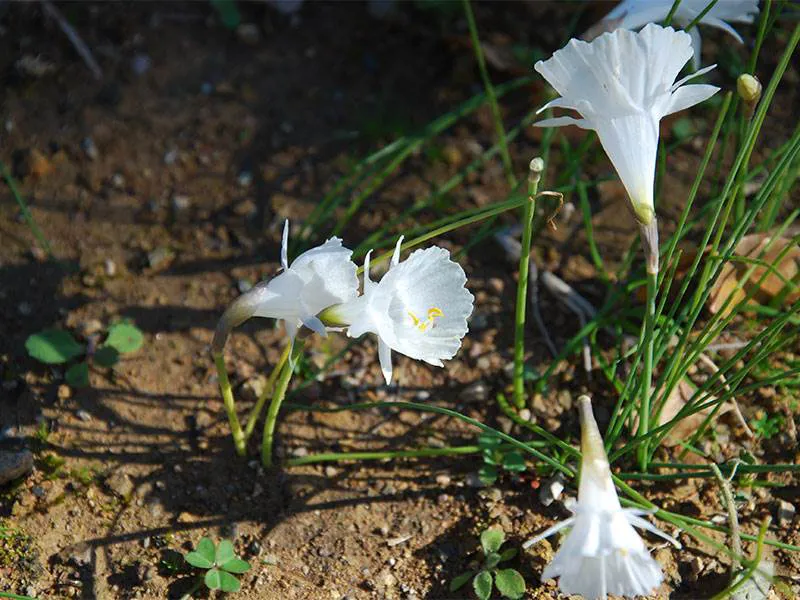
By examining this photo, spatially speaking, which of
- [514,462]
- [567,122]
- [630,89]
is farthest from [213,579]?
[630,89]

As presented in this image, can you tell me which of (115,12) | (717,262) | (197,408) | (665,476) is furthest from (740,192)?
(115,12)

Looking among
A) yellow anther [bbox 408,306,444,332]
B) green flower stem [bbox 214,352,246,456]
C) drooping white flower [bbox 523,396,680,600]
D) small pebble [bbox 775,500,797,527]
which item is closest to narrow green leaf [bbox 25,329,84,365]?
green flower stem [bbox 214,352,246,456]

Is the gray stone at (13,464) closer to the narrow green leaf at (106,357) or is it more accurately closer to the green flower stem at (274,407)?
the narrow green leaf at (106,357)

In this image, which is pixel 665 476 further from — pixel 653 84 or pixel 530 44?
pixel 530 44

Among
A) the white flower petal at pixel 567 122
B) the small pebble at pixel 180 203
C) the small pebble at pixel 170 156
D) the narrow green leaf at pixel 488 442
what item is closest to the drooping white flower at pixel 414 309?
the white flower petal at pixel 567 122

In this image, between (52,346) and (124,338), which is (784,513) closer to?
(124,338)

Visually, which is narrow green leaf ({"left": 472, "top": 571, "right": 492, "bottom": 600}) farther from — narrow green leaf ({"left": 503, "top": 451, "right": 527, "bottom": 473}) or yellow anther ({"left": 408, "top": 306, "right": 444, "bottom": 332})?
yellow anther ({"left": 408, "top": 306, "right": 444, "bottom": 332})
